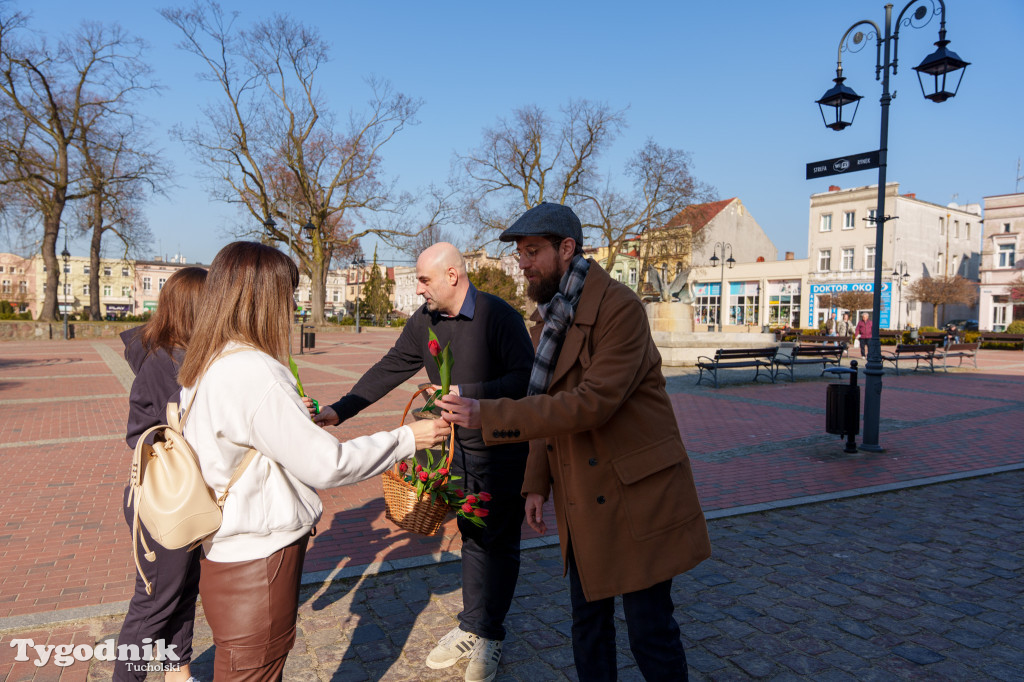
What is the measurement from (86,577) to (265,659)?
3107 millimetres

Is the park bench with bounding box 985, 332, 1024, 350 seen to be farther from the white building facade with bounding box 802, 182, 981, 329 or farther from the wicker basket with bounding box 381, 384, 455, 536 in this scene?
the wicker basket with bounding box 381, 384, 455, 536

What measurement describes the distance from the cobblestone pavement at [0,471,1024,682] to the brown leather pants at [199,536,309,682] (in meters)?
1.35

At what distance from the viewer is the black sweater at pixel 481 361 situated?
2998 millimetres

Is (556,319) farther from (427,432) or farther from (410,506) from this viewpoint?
(410,506)

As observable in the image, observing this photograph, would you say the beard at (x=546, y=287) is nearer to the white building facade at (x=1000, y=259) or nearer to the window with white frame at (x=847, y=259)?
the window with white frame at (x=847, y=259)

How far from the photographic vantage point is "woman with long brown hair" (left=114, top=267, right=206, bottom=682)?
8.27ft

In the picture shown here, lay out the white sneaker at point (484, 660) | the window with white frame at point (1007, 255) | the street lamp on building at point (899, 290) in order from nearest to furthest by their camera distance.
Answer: the white sneaker at point (484, 660), the window with white frame at point (1007, 255), the street lamp on building at point (899, 290)

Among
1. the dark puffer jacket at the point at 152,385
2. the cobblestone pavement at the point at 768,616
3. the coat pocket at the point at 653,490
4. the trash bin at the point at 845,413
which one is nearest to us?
the coat pocket at the point at 653,490

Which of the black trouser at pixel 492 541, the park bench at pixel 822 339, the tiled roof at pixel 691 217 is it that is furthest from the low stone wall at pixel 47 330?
the park bench at pixel 822 339

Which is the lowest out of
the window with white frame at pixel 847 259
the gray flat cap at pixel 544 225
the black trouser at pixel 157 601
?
the black trouser at pixel 157 601

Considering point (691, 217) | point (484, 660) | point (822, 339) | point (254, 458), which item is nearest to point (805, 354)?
point (822, 339)

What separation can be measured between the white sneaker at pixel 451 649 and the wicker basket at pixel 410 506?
92 centimetres

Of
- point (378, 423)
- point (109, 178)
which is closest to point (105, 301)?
point (109, 178)

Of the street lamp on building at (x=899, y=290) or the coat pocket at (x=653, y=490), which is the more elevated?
the street lamp on building at (x=899, y=290)
